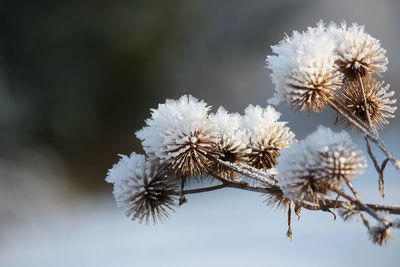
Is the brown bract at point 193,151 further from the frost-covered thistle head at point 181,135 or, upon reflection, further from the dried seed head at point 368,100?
the dried seed head at point 368,100

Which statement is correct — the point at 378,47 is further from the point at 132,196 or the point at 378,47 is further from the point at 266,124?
the point at 132,196

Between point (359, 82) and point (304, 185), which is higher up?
point (359, 82)

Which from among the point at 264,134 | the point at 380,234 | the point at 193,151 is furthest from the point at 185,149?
the point at 380,234

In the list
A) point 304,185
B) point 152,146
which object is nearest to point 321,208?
point 304,185

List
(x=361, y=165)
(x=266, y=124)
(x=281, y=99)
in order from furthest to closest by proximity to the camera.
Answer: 1. (x=266, y=124)
2. (x=281, y=99)
3. (x=361, y=165)

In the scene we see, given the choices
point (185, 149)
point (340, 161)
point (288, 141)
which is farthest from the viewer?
point (288, 141)

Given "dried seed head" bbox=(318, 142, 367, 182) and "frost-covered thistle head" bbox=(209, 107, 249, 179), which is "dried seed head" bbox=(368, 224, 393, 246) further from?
"frost-covered thistle head" bbox=(209, 107, 249, 179)

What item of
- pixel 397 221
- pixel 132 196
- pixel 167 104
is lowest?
pixel 397 221

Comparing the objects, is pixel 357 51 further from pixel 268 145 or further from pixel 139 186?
pixel 139 186
